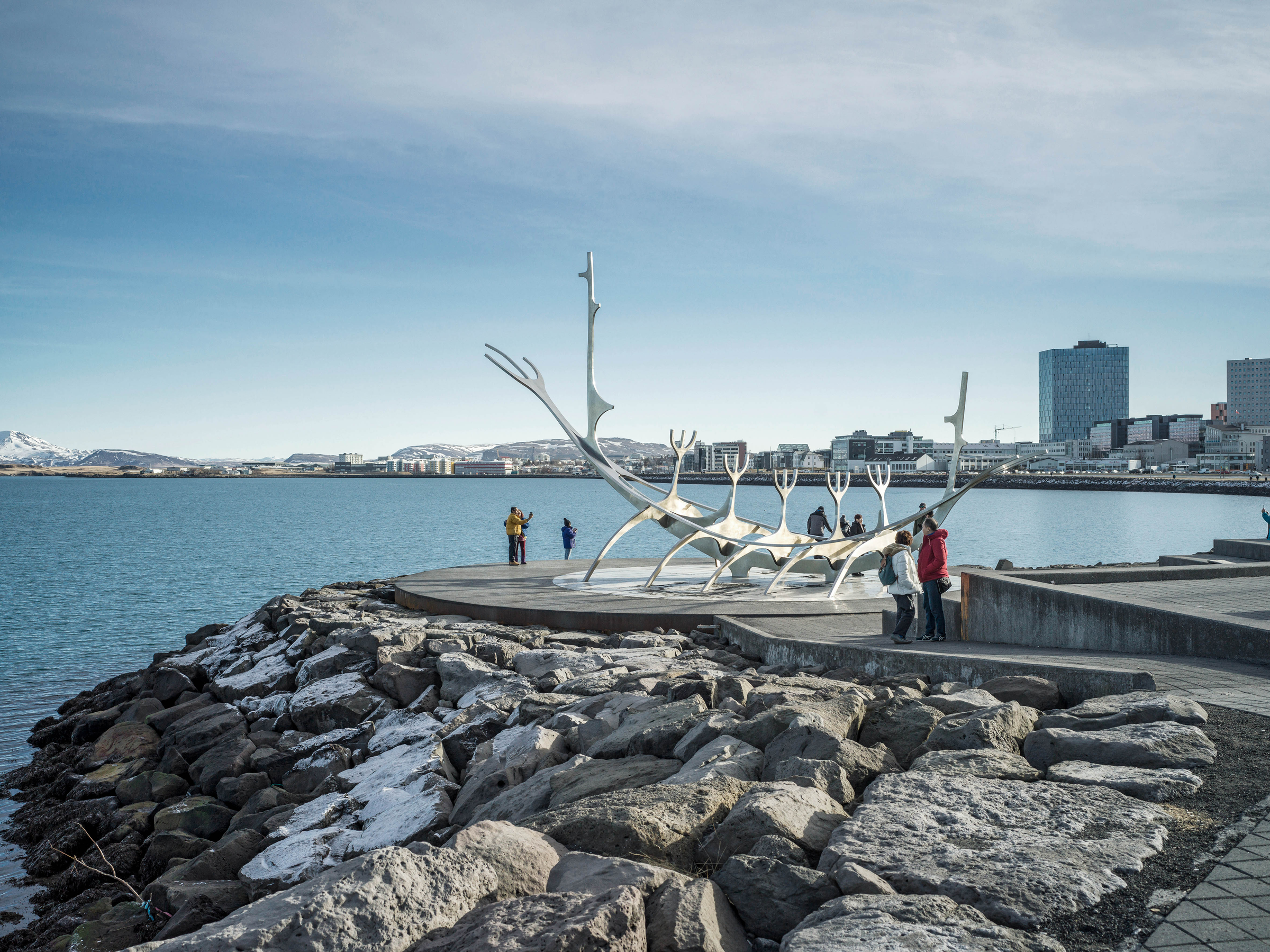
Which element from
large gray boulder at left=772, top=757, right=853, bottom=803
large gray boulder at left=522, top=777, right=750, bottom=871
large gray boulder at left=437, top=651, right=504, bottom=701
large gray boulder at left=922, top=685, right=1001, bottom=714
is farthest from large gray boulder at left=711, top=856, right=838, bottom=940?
large gray boulder at left=437, top=651, right=504, bottom=701

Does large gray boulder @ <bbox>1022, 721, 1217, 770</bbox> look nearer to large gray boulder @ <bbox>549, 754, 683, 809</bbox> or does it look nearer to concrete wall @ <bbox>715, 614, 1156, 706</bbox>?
concrete wall @ <bbox>715, 614, 1156, 706</bbox>

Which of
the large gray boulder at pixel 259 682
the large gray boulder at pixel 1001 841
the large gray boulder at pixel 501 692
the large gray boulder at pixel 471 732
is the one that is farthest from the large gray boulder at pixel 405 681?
the large gray boulder at pixel 1001 841

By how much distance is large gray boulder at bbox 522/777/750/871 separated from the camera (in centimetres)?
438

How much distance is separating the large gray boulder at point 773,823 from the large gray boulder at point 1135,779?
1.24 metres

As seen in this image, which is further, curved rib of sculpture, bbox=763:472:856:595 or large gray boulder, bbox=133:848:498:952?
curved rib of sculpture, bbox=763:472:856:595

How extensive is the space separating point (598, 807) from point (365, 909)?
144cm

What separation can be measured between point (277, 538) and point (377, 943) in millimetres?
58100

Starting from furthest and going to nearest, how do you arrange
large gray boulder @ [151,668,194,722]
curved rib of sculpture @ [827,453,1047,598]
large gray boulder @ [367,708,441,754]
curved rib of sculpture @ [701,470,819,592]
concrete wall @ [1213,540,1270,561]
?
1. concrete wall @ [1213,540,1270,561]
2. curved rib of sculpture @ [701,470,819,592]
3. curved rib of sculpture @ [827,453,1047,598]
4. large gray boulder @ [151,668,194,722]
5. large gray boulder @ [367,708,441,754]

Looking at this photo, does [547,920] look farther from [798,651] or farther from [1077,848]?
[798,651]

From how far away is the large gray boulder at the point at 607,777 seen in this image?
584cm

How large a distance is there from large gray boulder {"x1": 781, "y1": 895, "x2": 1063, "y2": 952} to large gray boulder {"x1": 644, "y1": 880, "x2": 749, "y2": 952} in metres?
0.28

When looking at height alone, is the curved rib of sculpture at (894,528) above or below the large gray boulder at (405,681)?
above

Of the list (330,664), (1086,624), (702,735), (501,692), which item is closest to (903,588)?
(1086,624)

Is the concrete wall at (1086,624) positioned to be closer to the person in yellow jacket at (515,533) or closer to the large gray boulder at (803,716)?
the large gray boulder at (803,716)
